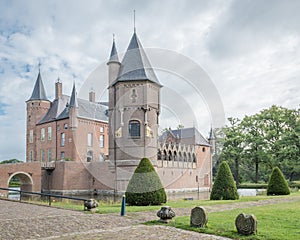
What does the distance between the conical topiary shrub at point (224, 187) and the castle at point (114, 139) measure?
1560cm

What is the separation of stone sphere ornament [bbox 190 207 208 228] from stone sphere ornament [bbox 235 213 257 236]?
107 cm

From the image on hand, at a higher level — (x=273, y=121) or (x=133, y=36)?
(x=133, y=36)

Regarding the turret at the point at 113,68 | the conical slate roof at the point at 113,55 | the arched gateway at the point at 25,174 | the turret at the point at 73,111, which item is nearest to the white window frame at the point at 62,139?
the turret at the point at 73,111

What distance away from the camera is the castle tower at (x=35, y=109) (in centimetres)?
4794

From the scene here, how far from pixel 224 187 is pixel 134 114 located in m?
17.0

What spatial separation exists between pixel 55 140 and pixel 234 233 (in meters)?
41.5

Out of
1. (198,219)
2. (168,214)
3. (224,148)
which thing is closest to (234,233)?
(198,219)

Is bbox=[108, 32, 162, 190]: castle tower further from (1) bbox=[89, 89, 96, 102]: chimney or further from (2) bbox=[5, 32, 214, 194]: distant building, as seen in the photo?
(1) bbox=[89, 89, 96, 102]: chimney

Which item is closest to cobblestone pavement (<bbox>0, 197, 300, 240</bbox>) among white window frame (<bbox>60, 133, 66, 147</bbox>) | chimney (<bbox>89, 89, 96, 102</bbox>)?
white window frame (<bbox>60, 133, 66, 147</bbox>)

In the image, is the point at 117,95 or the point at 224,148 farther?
the point at 224,148

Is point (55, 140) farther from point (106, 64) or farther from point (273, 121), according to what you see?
point (273, 121)

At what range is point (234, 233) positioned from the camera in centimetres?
775

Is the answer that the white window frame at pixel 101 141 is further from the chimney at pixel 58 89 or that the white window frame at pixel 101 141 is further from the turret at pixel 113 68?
the turret at pixel 113 68

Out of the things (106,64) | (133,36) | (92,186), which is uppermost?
(133,36)
